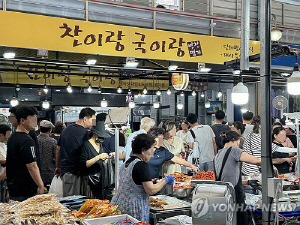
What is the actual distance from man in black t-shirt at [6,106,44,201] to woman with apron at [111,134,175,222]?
1.22 meters

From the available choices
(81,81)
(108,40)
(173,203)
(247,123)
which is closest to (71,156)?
(173,203)

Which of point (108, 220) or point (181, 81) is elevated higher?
point (181, 81)

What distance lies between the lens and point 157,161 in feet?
19.0

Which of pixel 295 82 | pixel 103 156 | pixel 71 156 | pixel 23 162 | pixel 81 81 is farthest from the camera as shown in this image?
pixel 81 81

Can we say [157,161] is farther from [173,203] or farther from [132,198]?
[132,198]

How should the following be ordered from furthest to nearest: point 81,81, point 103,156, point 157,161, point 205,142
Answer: point 81,81
point 205,142
point 157,161
point 103,156

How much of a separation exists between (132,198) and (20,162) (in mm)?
1597

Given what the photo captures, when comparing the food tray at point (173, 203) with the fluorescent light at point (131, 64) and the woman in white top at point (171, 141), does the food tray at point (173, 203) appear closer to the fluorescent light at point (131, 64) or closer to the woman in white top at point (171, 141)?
the woman in white top at point (171, 141)

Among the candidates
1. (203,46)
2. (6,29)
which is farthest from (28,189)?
(203,46)

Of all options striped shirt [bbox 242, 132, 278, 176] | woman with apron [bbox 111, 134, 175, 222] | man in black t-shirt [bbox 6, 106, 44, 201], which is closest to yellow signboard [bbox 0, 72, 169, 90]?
striped shirt [bbox 242, 132, 278, 176]

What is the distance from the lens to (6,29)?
23.7 ft

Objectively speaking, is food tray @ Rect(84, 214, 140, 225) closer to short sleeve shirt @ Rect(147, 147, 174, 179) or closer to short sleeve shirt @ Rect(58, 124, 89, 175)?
short sleeve shirt @ Rect(147, 147, 174, 179)

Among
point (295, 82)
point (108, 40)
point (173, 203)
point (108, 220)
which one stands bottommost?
point (173, 203)

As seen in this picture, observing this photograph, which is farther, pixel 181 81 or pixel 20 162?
pixel 181 81
